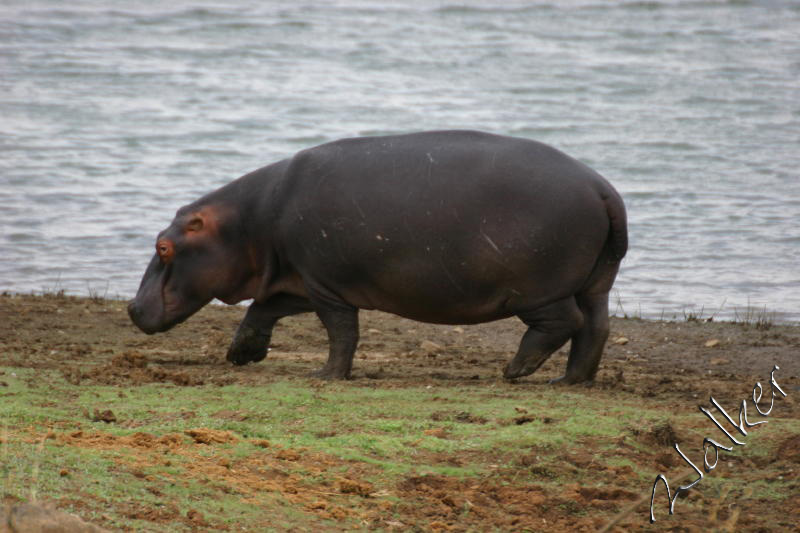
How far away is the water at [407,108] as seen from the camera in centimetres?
1377

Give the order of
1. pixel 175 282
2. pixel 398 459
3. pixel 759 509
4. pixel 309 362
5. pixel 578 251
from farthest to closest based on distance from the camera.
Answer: pixel 309 362
pixel 175 282
pixel 578 251
pixel 398 459
pixel 759 509

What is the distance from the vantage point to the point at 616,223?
7617mm

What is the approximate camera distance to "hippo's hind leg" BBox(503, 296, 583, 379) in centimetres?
764

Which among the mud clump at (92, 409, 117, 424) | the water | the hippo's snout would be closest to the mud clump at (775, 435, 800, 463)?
the mud clump at (92, 409, 117, 424)

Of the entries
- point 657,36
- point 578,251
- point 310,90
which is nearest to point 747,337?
point 578,251

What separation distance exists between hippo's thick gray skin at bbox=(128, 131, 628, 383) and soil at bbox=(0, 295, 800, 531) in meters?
0.40

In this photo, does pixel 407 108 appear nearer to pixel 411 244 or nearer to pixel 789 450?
pixel 411 244

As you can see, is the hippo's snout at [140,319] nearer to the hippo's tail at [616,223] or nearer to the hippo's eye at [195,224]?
the hippo's eye at [195,224]

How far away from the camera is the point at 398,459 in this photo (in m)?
5.91

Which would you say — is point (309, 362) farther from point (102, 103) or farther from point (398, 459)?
point (102, 103)

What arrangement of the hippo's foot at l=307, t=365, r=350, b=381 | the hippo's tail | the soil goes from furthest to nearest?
the hippo's foot at l=307, t=365, r=350, b=381 → the hippo's tail → the soil

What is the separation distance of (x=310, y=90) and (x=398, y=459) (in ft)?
61.6

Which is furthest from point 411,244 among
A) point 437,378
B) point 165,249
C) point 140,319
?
point 140,319

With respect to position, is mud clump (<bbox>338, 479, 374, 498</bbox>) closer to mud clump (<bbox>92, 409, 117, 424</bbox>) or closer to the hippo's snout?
mud clump (<bbox>92, 409, 117, 424</bbox>)
